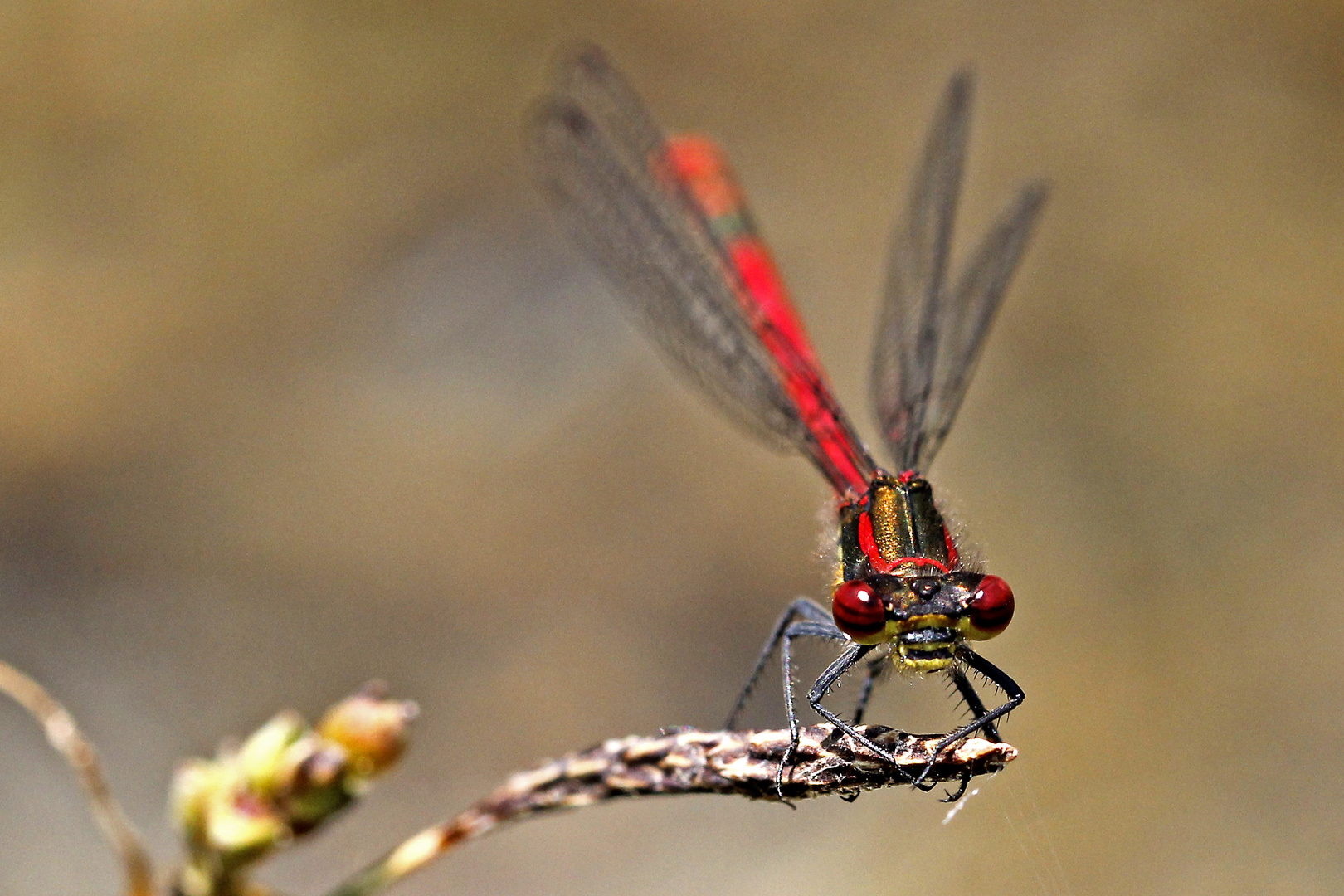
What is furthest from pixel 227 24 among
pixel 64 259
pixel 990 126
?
pixel 990 126

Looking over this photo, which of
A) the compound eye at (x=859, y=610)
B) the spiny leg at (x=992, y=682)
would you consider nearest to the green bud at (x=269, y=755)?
the compound eye at (x=859, y=610)

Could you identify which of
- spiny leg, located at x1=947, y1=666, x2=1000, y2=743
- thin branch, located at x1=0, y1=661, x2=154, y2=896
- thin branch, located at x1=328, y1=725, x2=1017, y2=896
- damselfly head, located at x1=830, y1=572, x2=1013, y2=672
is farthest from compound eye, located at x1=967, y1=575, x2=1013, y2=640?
thin branch, located at x1=0, y1=661, x2=154, y2=896

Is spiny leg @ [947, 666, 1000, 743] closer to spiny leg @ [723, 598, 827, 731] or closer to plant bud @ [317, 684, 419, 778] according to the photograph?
spiny leg @ [723, 598, 827, 731]

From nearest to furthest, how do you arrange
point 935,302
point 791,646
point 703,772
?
point 703,772, point 791,646, point 935,302

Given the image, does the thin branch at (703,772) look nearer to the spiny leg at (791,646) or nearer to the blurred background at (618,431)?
the spiny leg at (791,646)

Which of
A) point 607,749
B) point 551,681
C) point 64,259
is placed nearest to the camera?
point 607,749

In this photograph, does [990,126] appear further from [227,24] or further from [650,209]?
[227,24]

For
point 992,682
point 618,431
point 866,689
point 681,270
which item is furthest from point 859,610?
point 618,431

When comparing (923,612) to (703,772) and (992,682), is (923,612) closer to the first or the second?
(992,682)
